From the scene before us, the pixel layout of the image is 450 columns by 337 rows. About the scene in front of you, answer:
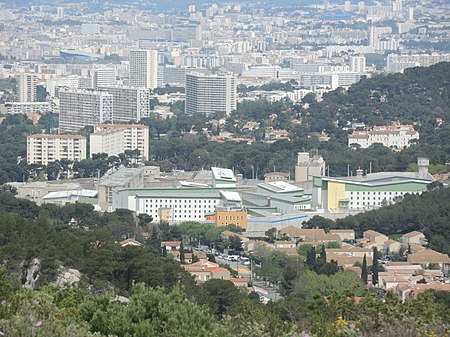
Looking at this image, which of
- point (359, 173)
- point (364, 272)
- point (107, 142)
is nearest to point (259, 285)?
point (364, 272)

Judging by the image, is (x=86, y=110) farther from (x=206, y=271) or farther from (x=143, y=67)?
(x=206, y=271)

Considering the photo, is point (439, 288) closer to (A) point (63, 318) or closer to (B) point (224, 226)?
(B) point (224, 226)

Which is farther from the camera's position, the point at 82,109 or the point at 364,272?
the point at 82,109

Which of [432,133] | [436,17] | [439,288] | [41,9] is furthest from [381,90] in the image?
[41,9]

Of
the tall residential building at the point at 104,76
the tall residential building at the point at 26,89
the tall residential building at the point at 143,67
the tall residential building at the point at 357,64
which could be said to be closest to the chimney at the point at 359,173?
the tall residential building at the point at 26,89

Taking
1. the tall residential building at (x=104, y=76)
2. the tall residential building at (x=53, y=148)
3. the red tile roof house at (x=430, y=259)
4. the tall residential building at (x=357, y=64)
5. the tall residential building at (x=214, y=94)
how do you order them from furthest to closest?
the tall residential building at (x=357, y=64) → the tall residential building at (x=104, y=76) → the tall residential building at (x=214, y=94) → the tall residential building at (x=53, y=148) → the red tile roof house at (x=430, y=259)

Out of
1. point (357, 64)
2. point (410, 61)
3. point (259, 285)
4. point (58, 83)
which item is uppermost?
point (410, 61)

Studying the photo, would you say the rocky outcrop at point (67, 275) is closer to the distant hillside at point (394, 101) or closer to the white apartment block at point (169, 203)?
the white apartment block at point (169, 203)
